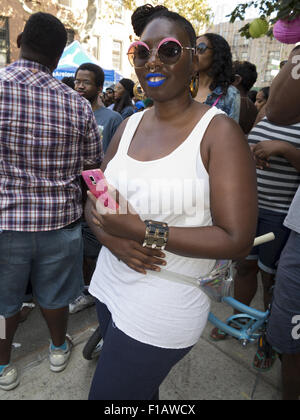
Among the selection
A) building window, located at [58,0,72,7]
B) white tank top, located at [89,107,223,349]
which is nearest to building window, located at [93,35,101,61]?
building window, located at [58,0,72,7]

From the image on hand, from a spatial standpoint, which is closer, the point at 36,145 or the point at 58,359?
the point at 36,145

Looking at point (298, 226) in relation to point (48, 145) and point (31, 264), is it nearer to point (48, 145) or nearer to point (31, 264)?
point (48, 145)

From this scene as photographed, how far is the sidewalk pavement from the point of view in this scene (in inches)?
85.0

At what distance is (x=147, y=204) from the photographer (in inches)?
46.6

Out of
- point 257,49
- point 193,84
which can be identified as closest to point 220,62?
point 193,84

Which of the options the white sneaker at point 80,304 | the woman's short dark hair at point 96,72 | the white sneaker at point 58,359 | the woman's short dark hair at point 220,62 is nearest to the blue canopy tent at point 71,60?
the woman's short dark hair at point 96,72

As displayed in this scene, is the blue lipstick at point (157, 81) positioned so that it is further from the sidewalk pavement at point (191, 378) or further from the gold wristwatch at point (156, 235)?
the sidewalk pavement at point (191, 378)

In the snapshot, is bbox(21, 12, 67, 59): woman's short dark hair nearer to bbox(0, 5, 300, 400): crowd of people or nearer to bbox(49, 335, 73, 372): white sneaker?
bbox(0, 5, 300, 400): crowd of people

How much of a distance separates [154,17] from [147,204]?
76cm

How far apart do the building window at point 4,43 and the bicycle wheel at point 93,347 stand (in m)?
16.3

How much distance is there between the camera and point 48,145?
190cm

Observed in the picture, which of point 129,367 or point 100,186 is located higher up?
point 100,186

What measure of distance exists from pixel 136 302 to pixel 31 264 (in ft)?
3.91

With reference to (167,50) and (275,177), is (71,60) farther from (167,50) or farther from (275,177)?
(167,50)
